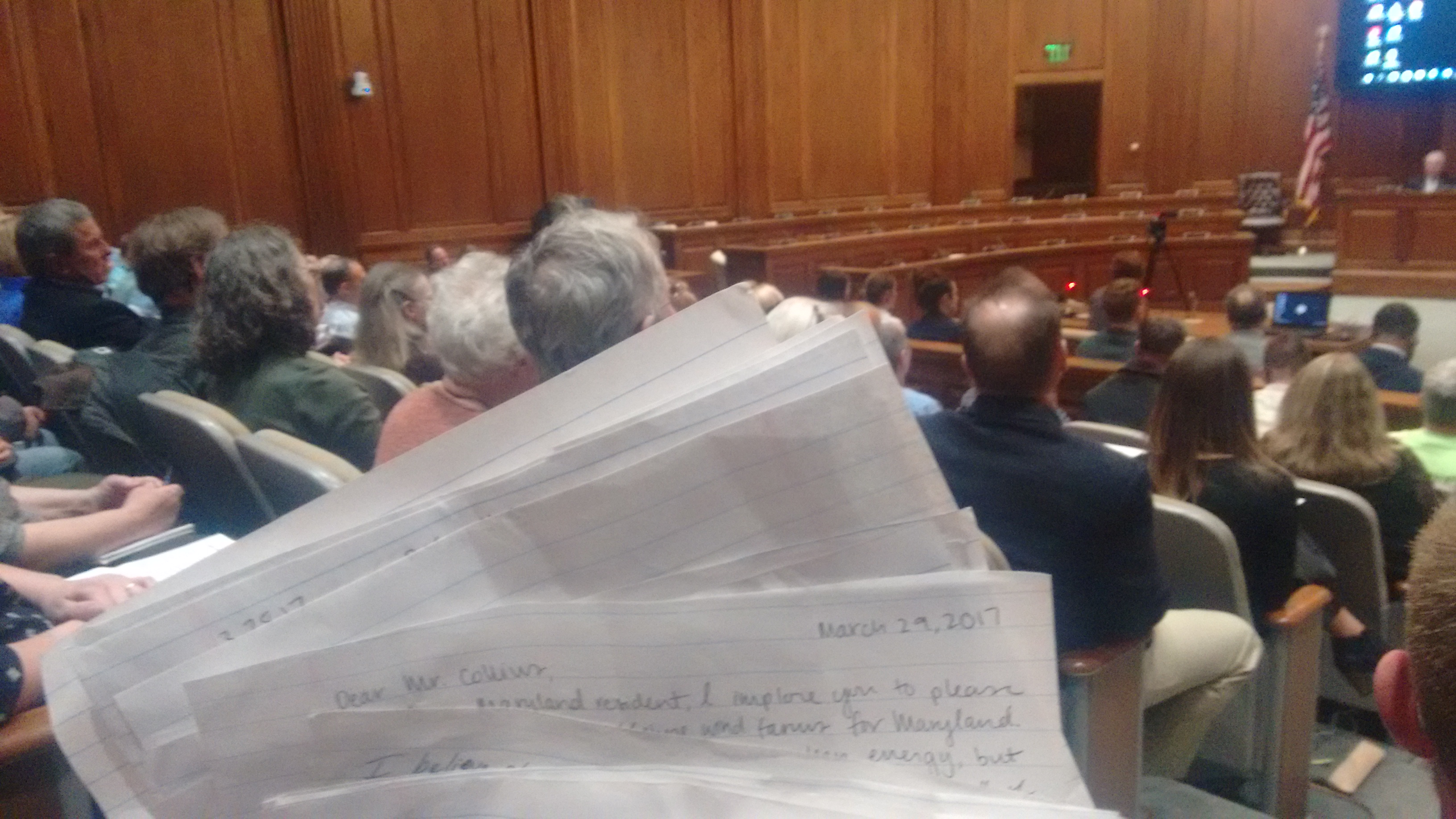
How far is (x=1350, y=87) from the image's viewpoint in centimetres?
1118

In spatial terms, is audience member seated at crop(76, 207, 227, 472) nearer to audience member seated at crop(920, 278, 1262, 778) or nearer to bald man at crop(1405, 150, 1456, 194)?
audience member seated at crop(920, 278, 1262, 778)

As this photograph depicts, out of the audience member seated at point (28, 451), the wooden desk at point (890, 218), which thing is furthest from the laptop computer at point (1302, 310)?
the audience member seated at point (28, 451)

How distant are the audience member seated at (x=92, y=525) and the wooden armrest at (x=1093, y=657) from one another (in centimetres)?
139

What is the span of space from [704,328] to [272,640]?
0.25 metres

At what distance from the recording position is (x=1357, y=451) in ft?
9.50

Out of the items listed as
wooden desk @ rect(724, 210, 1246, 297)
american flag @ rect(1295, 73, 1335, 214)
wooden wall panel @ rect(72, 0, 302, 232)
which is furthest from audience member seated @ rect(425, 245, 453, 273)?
american flag @ rect(1295, 73, 1335, 214)

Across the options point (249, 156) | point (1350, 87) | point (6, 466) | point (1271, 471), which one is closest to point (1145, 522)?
point (1271, 471)

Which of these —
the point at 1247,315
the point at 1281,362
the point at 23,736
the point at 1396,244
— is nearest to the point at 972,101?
the point at 1396,244

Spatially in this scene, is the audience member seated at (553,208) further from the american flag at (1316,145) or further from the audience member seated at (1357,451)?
Answer: the american flag at (1316,145)

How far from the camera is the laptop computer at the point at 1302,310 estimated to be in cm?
736

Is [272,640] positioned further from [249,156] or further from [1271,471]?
→ [249,156]

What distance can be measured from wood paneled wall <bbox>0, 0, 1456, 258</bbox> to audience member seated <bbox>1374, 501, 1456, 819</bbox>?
7.48m

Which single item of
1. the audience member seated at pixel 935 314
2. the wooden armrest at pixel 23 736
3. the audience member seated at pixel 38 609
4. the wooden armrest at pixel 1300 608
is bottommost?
the wooden armrest at pixel 1300 608

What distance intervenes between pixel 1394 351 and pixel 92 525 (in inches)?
201
